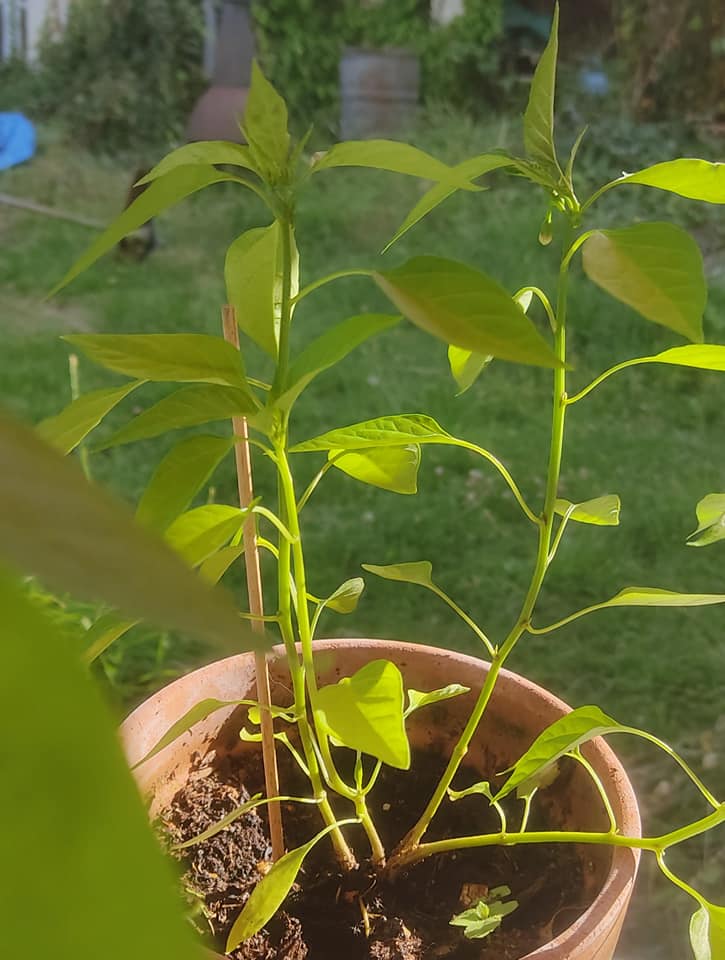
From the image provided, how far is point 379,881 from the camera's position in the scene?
0.53 m

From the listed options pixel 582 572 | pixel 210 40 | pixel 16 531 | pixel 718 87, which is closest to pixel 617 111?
pixel 718 87

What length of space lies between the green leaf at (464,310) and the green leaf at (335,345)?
0.10 ft

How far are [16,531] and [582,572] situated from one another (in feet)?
3.73

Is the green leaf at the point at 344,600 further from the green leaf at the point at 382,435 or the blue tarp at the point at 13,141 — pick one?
the blue tarp at the point at 13,141

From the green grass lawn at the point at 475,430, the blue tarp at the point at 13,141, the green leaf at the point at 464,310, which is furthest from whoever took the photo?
the blue tarp at the point at 13,141

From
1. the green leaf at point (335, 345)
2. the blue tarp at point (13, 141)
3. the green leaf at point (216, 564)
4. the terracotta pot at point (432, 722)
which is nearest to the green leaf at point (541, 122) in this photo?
the green leaf at point (335, 345)

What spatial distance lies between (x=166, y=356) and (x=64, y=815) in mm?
278

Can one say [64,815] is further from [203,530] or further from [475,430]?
[475,430]

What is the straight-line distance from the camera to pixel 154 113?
9.45 feet

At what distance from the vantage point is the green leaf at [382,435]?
42cm

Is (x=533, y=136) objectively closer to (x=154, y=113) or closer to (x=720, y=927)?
(x=720, y=927)

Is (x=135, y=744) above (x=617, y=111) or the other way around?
the other way around

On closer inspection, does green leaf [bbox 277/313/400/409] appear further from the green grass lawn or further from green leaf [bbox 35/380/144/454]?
the green grass lawn

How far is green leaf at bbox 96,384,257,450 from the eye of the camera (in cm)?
32
